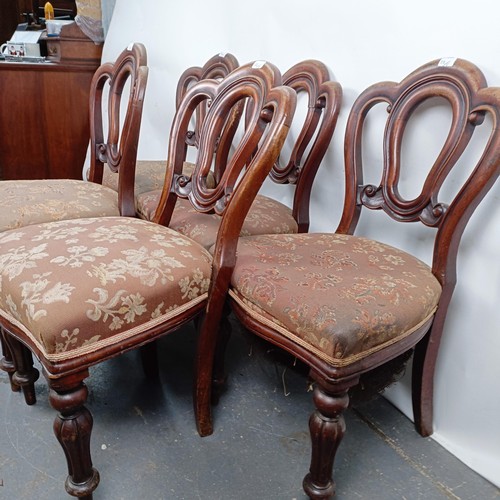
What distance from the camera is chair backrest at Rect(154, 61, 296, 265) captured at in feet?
3.06

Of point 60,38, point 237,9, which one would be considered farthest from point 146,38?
point 237,9

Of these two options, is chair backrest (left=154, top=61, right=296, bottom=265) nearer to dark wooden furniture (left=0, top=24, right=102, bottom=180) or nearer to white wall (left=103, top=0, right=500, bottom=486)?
white wall (left=103, top=0, right=500, bottom=486)

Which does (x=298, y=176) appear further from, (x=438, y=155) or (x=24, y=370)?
(x=24, y=370)

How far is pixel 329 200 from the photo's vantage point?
5.02 ft

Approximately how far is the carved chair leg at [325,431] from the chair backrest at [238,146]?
1.15ft

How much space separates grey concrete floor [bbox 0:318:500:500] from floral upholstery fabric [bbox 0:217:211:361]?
31 cm

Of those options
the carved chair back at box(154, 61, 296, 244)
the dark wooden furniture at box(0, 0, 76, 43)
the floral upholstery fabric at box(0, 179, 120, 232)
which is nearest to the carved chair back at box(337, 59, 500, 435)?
the carved chair back at box(154, 61, 296, 244)

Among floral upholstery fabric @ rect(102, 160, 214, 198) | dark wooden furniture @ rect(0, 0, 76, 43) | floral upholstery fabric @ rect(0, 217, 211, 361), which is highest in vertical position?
dark wooden furniture @ rect(0, 0, 76, 43)

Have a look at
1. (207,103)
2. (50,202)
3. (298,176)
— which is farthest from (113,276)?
(207,103)

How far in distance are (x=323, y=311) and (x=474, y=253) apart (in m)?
0.52

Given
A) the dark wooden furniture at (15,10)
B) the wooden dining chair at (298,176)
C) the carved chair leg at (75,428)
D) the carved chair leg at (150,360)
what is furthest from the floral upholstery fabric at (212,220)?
the dark wooden furniture at (15,10)

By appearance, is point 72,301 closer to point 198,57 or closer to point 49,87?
point 198,57

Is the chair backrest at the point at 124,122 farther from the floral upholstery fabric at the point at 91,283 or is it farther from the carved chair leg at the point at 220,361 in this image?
the carved chair leg at the point at 220,361

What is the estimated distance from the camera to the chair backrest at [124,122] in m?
1.32
